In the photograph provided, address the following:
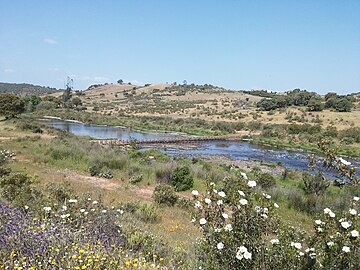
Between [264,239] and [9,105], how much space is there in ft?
202

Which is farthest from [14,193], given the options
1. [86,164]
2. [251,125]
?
[251,125]

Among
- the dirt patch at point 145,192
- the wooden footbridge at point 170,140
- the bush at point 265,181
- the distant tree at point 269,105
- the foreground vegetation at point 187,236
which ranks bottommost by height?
the wooden footbridge at point 170,140

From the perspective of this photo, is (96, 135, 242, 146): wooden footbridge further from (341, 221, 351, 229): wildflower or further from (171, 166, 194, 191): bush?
(341, 221, 351, 229): wildflower

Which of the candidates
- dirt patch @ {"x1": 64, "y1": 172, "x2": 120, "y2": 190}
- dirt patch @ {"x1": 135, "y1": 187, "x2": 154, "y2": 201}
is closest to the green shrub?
dirt patch @ {"x1": 64, "y1": 172, "x2": 120, "y2": 190}

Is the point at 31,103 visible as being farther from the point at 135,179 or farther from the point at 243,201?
the point at 243,201

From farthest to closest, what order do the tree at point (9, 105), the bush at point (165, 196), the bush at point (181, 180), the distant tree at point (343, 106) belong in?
1. the distant tree at point (343, 106)
2. the tree at point (9, 105)
3. the bush at point (181, 180)
4. the bush at point (165, 196)

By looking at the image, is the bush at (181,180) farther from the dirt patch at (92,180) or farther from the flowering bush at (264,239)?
the flowering bush at (264,239)

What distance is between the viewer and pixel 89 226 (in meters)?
6.48

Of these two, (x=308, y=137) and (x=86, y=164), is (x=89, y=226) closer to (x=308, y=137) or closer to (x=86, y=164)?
(x=86, y=164)

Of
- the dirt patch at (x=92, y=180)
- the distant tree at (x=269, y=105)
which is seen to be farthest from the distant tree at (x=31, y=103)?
the dirt patch at (x=92, y=180)

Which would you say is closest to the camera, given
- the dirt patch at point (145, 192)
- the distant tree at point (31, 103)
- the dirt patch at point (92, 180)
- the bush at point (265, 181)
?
the dirt patch at point (145, 192)

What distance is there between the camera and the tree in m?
56.9

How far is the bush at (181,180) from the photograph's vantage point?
61.1 ft

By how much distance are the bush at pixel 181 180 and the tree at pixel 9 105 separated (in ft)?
158
